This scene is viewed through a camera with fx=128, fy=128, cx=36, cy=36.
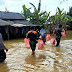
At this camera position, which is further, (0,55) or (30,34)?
(30,34)

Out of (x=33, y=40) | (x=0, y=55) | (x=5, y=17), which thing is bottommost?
(x=0, y=55)

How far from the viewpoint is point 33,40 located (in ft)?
20.3

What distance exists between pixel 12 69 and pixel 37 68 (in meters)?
0.87

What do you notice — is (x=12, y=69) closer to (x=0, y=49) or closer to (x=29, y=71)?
(x=29, y=71)

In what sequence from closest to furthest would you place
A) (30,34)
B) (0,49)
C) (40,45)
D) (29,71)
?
(29,71), (0,49), (30,34), (40,45)

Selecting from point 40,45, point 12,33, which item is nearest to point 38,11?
point 12,33

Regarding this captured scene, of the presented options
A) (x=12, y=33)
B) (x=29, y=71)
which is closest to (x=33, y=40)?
(x=29, y=71)

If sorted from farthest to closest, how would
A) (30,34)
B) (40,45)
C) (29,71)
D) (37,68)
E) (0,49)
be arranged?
(40,45) → (30,34) → (0,49) → (37,68) → (29,71)

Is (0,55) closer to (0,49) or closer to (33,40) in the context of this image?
(0,49)

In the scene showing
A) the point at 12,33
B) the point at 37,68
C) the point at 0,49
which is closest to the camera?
the point at 37,68

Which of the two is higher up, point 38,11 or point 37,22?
point 38,11

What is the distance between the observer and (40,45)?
6.69 metres

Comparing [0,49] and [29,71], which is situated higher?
[0,49]

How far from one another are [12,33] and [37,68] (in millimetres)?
13634
